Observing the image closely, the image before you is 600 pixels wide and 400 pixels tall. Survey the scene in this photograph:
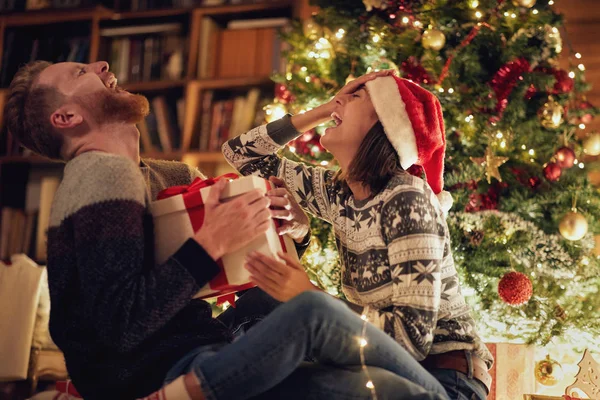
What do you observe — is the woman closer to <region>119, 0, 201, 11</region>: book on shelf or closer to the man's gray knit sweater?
the man's gray knit sweater

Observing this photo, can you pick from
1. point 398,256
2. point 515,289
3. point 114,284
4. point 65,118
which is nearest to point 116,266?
point 114,284

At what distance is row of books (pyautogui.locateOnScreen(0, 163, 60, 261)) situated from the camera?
3211 millimetres

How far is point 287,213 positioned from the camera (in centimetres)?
139

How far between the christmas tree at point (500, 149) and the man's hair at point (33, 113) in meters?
0.91

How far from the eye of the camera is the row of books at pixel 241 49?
3043mm

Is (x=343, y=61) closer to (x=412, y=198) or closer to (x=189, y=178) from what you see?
(x=189, y=178)

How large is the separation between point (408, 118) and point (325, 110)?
262 mm

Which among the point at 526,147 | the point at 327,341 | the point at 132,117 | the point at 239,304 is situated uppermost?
the point at 132,117

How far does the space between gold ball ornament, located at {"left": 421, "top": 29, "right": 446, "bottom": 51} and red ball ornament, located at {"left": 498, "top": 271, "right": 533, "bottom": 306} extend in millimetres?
784

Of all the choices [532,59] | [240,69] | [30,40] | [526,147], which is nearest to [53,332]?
[526,147]

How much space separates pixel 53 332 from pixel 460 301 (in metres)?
0.89

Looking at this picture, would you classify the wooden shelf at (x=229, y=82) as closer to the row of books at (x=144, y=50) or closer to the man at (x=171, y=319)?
the row of books at (x=144, y=50)

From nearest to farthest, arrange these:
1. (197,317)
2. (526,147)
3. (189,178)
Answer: (197,317) < (189,178) < (526,147)

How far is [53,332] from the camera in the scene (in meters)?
1.31
